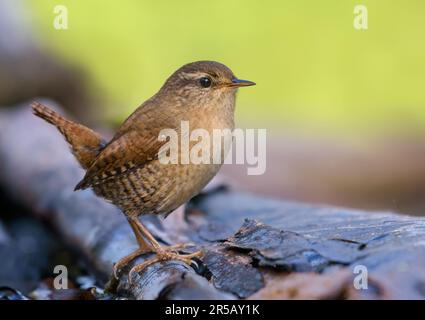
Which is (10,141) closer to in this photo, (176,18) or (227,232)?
(227,232)

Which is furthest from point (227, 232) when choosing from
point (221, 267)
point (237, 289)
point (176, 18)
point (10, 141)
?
point (176, 18)

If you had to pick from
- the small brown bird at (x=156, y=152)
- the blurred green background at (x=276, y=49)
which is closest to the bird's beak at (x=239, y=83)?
the small brown bird at (x=156, y=152)

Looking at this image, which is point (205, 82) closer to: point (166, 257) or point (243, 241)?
point (166, 257)

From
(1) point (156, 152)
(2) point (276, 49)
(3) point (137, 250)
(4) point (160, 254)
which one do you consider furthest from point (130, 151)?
(2) point (276, 49)

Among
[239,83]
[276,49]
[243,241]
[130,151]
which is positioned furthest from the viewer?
[276,49]

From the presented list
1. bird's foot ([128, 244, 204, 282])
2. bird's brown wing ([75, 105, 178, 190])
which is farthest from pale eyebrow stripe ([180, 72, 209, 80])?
bird's foot ([128, 244, 204, 282])

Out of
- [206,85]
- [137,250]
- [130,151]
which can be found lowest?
[137,250]
